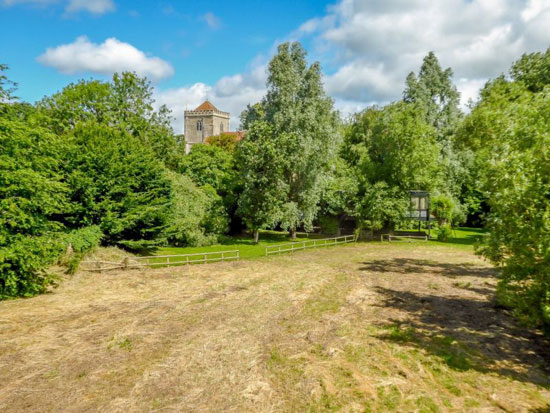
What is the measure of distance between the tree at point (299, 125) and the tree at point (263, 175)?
661 millimetres

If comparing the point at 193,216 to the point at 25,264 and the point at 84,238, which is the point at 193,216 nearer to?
the point at 84,238

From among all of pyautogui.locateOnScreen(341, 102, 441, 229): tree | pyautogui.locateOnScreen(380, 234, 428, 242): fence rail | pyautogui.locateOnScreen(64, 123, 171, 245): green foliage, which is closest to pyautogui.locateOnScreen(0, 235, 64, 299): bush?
pyautogui.locateOnScreen(64, 123, 171, 245): green foliage

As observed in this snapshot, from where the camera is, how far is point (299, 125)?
36469mm

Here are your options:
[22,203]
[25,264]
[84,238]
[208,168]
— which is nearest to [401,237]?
[208,168]

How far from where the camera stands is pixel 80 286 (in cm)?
1875

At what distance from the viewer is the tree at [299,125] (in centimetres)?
3569

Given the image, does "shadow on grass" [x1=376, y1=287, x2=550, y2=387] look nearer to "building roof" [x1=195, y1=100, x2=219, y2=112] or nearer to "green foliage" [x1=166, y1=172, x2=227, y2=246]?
"green foliage" [x1=166, y1=172, x2=227, y2=246]

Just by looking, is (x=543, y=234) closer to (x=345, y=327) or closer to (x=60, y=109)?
(x=345, y=327)

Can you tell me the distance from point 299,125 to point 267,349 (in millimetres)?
28435

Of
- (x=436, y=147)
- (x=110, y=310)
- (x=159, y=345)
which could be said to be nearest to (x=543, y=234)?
(x=159, y=345)

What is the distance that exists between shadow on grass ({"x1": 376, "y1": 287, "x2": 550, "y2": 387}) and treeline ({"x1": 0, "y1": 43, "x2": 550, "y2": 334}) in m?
1.44

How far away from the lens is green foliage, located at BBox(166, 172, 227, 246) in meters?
33.6

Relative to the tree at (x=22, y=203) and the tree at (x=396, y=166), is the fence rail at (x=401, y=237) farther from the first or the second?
the tree at (x=22, y=203)

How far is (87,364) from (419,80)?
155 feet
